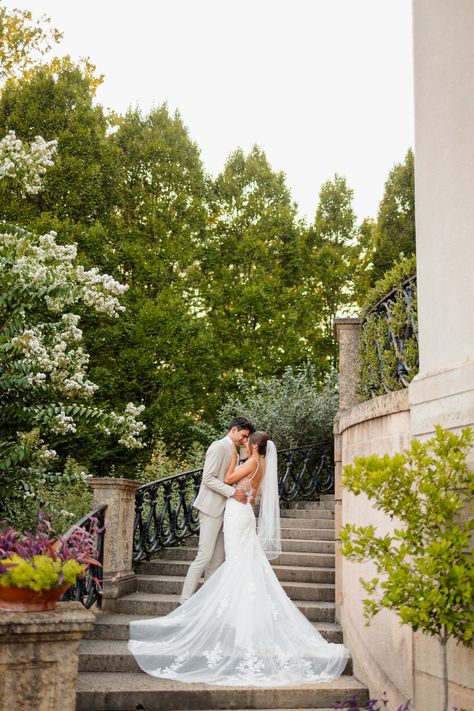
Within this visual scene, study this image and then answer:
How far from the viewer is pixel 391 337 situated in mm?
6473

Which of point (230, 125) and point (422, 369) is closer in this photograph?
point (422, 369)

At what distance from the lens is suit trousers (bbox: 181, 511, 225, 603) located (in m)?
7.50

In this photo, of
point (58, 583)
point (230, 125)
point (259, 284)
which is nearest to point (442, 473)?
point (58, 583)

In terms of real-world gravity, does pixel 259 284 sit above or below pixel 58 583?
above

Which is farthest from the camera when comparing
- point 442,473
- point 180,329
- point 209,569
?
point 180,329

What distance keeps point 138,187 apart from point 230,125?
5.84m

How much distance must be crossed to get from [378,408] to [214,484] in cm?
251

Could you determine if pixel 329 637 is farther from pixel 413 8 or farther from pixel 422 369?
pixel 413 8

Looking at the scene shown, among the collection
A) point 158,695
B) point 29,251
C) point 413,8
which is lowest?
point 158,695

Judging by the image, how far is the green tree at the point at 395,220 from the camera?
22.8m

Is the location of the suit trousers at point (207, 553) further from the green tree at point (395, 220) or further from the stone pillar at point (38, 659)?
the green tree at point (395, 220)

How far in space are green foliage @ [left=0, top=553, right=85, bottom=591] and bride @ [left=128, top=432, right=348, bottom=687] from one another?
243 centimetres

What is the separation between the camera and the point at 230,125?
25.5m

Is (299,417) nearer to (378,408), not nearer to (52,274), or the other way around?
(52,274)
